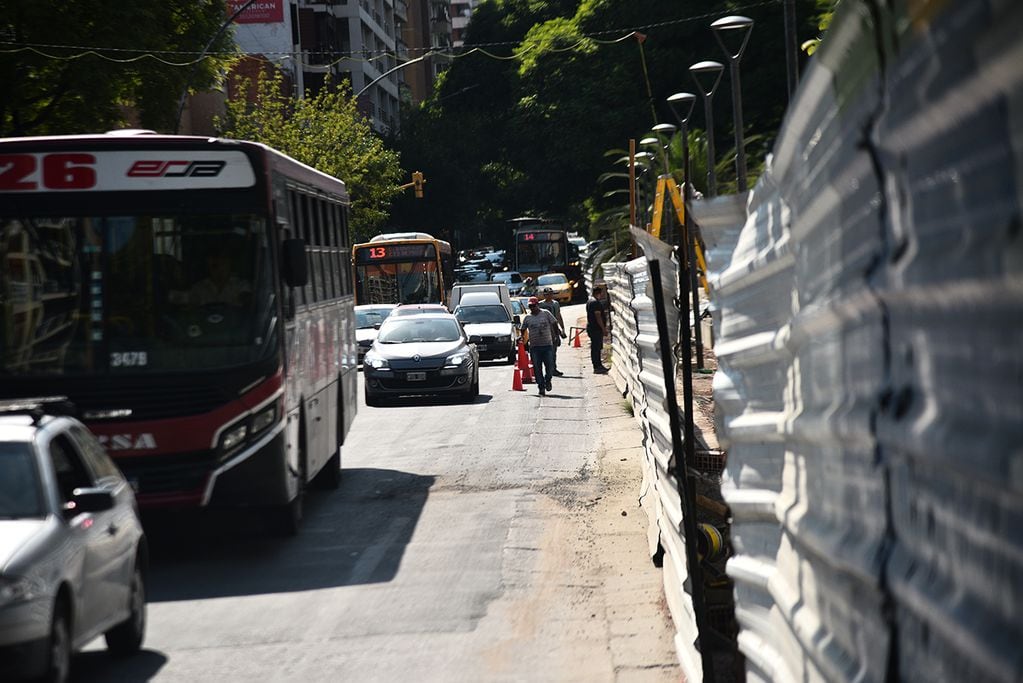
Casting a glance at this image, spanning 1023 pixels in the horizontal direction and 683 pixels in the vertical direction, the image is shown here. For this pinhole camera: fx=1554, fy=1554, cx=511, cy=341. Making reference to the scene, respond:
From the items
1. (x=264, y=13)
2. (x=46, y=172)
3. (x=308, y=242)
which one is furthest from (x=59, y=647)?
(x=264, y=13)

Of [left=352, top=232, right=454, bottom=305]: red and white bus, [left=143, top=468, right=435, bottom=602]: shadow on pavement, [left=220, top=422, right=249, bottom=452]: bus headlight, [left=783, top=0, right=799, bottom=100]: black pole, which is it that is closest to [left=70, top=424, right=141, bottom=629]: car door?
[left=143, top=468, right=435, bottom=602]: shadow on pavement

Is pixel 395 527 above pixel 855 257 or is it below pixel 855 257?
below

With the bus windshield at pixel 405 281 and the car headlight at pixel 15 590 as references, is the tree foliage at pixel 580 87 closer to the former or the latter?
the bus windshield at pixel 405 281

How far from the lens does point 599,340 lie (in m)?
33.0

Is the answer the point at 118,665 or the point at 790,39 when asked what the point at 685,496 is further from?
the point at 790,39

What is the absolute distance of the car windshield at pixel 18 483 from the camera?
745cm

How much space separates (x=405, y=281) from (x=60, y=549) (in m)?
36.1

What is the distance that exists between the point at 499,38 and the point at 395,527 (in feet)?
207

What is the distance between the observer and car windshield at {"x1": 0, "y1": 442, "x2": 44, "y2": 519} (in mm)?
7445

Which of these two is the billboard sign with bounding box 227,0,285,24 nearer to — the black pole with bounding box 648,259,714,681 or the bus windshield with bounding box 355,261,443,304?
the bus windshield with bounding box 355,261,443,304

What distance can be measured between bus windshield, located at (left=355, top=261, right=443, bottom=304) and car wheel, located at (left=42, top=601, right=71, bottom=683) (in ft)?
118

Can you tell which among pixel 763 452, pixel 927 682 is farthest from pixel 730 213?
pixel 927 682

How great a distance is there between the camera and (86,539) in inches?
302

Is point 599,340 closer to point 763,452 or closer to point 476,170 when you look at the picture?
point 763,452
